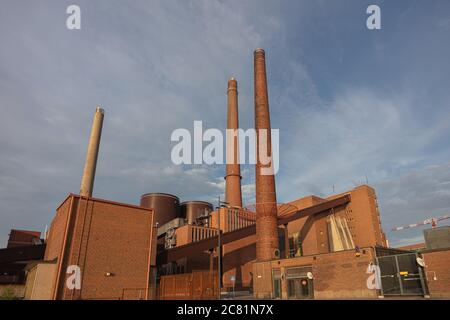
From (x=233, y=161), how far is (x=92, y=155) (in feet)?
70.1

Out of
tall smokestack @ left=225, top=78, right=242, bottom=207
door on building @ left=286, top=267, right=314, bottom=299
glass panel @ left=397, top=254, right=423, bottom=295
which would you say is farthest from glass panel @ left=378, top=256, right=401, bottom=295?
tall smokestack @ left=225, top=78, right=242, bottom=207

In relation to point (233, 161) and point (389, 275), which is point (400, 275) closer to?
point (389, 275)

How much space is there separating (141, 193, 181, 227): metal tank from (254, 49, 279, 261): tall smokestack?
2827 centimetres

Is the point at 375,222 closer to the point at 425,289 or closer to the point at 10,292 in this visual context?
the point at 425,289

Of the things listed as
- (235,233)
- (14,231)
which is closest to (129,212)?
(235,233)

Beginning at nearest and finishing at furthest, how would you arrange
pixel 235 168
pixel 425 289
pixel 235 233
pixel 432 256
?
pixel 425 289
pixel 432 256
pixel 235 233
pixel 235 168

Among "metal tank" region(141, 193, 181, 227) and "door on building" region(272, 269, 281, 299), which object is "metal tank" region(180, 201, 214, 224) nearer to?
"metal tank" region(141, 193, 181, 227)

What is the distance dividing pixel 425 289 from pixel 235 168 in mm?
33166

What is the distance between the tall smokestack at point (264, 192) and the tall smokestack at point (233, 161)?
44.1ft

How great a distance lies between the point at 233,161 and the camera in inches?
2061

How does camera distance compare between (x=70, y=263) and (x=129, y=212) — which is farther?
(x=129, y=212)

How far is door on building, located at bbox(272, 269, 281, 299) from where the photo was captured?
28.8 metres
